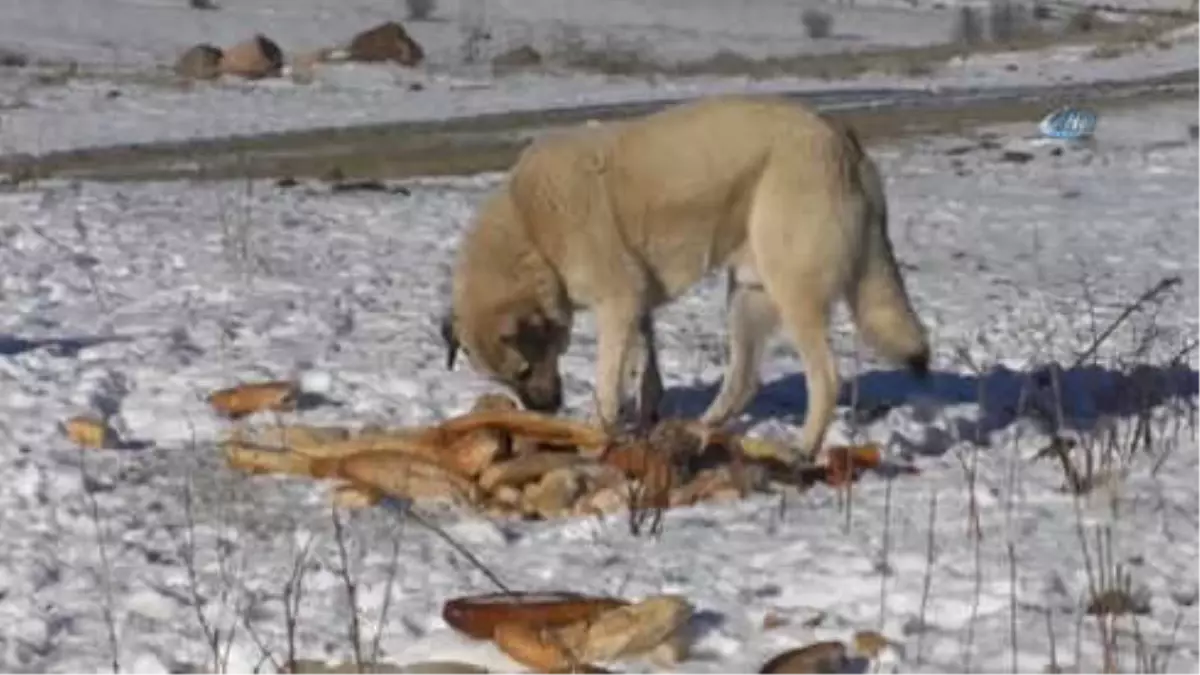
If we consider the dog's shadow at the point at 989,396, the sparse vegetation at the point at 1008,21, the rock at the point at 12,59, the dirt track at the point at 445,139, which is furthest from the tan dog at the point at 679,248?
the sparse vegetation at the point at 1008,21

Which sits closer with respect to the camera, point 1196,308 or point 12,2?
point 1196,308

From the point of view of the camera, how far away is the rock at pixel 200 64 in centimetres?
3600

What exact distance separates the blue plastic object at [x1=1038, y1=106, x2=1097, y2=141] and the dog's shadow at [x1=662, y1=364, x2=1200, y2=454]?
15.0m

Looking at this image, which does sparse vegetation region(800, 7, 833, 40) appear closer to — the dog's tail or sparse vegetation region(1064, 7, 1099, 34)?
sparse vegetation region(1064, 7, 1099, 34)

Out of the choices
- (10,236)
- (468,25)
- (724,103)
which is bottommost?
(468,25)

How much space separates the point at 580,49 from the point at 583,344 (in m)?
33.4

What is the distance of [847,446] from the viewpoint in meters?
8.77

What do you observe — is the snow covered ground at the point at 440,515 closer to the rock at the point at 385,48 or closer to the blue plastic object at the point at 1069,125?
the blue plastic object at the point at 1069,125

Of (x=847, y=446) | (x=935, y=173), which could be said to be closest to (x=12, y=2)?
(x=935, y=173)

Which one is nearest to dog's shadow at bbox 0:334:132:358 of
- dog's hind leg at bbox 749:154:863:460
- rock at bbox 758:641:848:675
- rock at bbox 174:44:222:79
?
dog's hind leg at bbox 749:154:863:460

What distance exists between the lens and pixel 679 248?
9.48 m

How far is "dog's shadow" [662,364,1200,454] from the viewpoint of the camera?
371 inches

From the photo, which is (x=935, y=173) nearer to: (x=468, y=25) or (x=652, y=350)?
(x=652, y=350)

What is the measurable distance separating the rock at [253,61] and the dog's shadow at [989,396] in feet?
86.3
